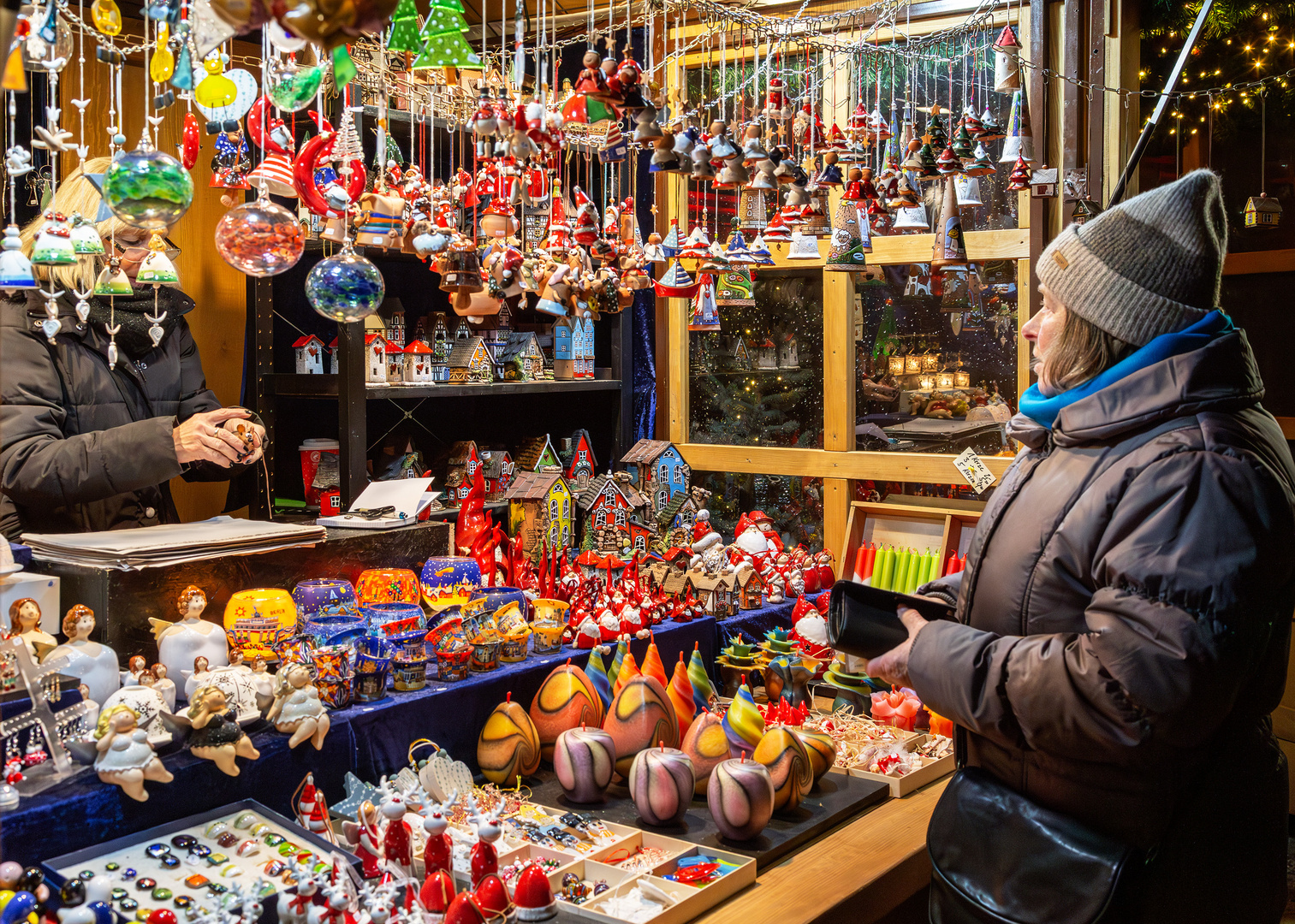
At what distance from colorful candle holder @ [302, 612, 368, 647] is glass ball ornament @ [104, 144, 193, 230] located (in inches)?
35.3

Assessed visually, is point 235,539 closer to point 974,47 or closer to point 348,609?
point 348,609

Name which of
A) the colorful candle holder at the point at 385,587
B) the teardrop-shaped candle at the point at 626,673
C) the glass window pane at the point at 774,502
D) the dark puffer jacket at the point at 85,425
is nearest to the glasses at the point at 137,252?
the dark puffer jacket at the point at 85,425

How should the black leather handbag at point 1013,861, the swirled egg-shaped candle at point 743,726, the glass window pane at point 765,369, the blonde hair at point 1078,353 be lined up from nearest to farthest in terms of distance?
the black leather handbag at point 1013,861 < the blonde hair at point 1078,353 < the swirled egg-shaped candle at point 743,726 < the glass window pane at point 765,369

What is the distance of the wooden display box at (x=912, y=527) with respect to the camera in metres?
3.38

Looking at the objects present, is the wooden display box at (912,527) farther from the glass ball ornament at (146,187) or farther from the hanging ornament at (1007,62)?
the glass ball ornament at (146,187)

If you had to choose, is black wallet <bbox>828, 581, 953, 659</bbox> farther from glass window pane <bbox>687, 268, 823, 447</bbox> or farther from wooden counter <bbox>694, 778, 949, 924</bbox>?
glass window pane <bbox>687, 268, 823, 447</bbox>

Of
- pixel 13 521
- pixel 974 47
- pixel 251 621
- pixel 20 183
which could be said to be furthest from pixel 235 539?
pixel 974 47

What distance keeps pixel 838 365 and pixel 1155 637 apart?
8.32 feet

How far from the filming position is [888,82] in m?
3.61

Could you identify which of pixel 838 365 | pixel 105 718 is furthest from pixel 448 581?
pixel 838 365

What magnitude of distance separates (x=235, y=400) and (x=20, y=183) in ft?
2.92

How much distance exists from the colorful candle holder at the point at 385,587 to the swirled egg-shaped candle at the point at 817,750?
0.85 meters

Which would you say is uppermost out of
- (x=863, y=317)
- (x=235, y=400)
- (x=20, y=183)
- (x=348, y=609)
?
(x=20, y=183)

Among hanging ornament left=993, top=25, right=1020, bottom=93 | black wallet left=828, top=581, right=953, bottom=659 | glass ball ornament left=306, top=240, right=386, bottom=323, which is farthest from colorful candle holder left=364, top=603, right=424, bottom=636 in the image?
hanging ornament left=993, top=25, right=1020, bottom=93
